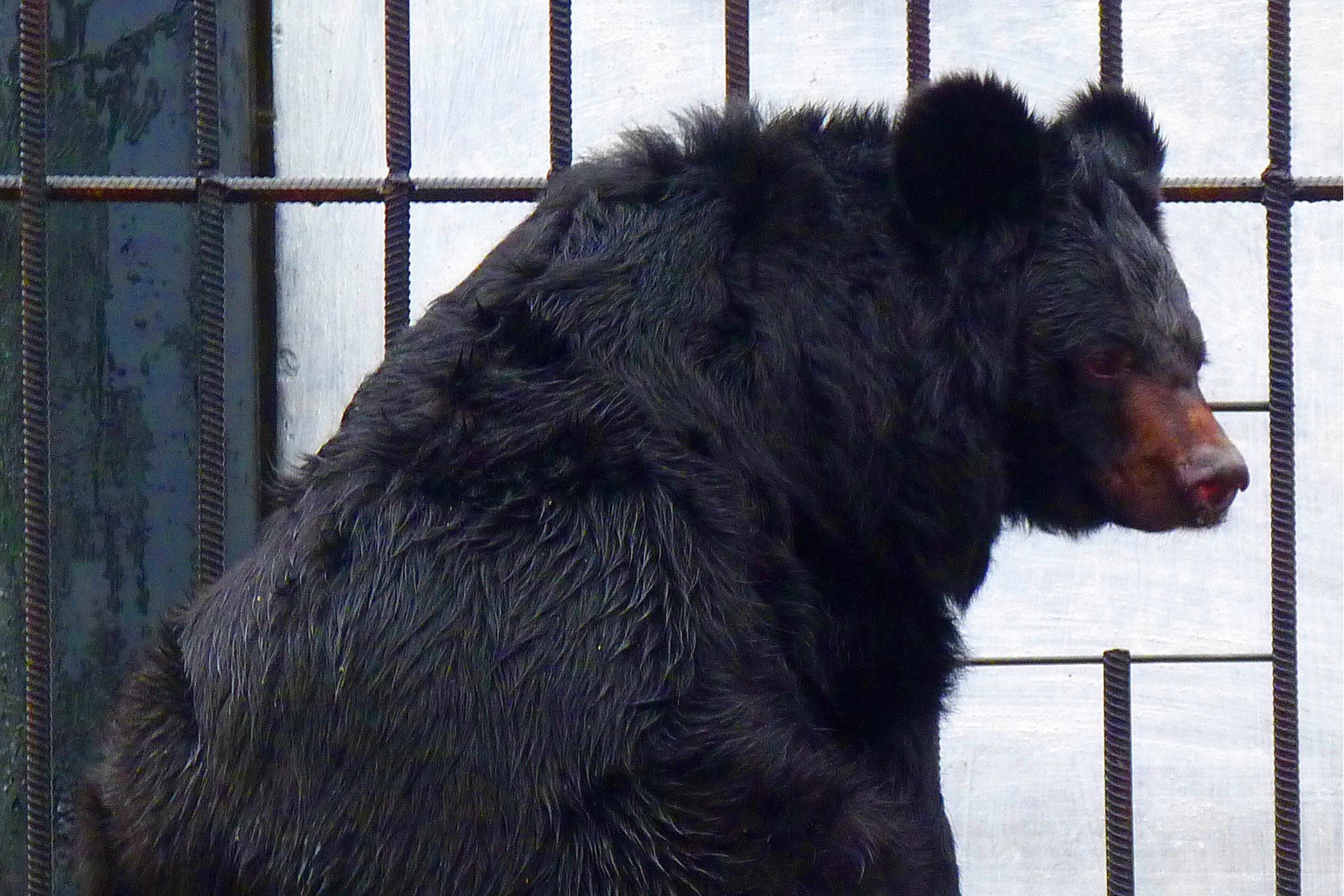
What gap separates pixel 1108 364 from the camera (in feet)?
8.29

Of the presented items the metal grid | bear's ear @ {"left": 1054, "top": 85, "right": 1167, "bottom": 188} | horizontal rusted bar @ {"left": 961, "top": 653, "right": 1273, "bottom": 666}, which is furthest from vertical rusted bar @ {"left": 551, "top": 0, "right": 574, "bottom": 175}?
horizontal rusted bar @ {"left": 961, "top": 653, "right": 1273, "bottom": 666}

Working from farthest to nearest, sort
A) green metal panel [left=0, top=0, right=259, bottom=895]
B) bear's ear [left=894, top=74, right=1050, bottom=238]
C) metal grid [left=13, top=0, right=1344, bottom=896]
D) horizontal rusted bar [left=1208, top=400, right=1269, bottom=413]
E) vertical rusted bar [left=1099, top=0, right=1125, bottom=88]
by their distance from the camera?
horizontal rusted bar [left=1208, top=400, right=1269, bottom=413]
green metal panel [left=0, top=0, right=259, bottom=895]
vertical rusted bar [left=1099, top=0, right=1125, bottom=88]
metal grid [left=13, top=0, right=1344, bottom=896]
bear's ear [left=894, top=74, right=1050, bottom=238]

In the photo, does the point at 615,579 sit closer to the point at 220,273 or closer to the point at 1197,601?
the point at 220,273

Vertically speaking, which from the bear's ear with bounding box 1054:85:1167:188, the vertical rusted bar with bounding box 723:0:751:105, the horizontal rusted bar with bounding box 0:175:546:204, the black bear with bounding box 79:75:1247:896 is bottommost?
the black bear with bounding box 79:75:1247:896

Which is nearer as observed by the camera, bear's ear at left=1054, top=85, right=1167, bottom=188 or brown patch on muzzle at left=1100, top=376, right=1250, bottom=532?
brown patch on muzzle at left=1100, top=376, right=1250, bottom=532

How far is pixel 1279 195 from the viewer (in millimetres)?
3074

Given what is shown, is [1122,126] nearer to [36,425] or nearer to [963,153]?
[963,153]

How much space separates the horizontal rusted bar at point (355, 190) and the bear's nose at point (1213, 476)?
0.77 m

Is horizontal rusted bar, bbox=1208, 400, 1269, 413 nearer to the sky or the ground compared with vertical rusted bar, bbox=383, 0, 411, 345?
nearer to the ground

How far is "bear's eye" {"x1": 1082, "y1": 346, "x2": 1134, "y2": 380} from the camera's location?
8.28 ft

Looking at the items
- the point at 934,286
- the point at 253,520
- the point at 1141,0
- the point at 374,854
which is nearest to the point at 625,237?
the point at 934,286

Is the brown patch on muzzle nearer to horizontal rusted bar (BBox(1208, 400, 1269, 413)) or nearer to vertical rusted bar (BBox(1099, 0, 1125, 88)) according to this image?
vertical rusted bar (BBox(1099, 0, 1125, 88))

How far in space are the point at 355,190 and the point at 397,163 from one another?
Answer: 0.32ft

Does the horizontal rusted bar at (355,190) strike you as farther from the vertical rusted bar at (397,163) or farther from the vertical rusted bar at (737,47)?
the vertical rusted bar at (737,47)
